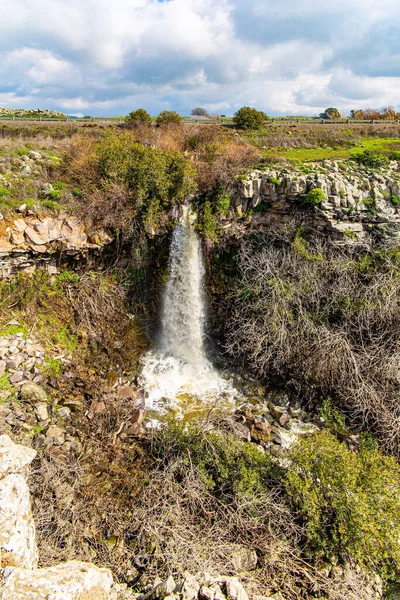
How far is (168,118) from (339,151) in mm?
9436

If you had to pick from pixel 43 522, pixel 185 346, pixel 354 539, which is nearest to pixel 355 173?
pixel 185 346

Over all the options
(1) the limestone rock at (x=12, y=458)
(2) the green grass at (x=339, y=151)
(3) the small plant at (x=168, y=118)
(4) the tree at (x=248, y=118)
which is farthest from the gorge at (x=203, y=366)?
(4) the tree at (x=248, y=118)

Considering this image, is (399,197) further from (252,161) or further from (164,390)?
(164,390)

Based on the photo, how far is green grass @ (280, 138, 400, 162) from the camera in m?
15.0

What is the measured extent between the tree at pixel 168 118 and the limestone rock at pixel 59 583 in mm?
19686

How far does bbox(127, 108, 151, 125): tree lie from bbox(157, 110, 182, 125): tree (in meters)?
0.71

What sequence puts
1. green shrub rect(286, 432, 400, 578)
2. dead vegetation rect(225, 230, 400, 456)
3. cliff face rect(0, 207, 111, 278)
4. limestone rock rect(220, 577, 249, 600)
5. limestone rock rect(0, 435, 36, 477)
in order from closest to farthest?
limestone rock rect(220, 577, 249, 600)
limestone rock rect(0, 435, 36, 477)
green shrub rect(286, 432, 400, 578)
dead vegetation rect(225, 230, 400, 456)
cliff face rect(0, 207, 111, 278)

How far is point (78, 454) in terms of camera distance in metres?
7.39

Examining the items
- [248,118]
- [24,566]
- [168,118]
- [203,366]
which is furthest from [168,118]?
[24,566]

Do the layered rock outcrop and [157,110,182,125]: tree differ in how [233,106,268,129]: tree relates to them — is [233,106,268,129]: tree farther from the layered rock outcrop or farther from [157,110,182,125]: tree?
the layered rock outcrop

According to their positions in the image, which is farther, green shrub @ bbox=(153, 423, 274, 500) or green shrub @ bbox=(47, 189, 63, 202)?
green shrub @ bbox=(47, 189, 63, 202)

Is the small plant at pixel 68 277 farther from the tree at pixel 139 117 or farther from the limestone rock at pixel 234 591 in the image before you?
the tree at pixel 139 117

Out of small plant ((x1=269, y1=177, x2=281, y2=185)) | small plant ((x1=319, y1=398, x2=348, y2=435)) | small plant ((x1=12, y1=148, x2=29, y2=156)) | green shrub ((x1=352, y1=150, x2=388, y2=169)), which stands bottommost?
small plant ((x1=319, y1=398, x2=348, y2=435))

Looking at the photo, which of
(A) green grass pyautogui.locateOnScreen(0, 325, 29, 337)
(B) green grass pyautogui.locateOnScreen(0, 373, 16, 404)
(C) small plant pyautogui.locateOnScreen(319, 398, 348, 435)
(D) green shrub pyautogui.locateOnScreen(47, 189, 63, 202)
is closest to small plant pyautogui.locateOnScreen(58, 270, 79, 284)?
(A) green grass pyautogui.locateOnScreen(0, 325, 29, 337)
